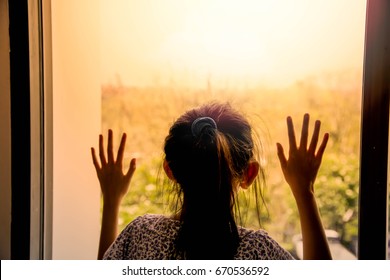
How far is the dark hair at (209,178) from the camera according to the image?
1.15 meters

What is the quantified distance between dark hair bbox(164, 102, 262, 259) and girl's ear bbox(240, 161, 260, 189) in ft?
0.06

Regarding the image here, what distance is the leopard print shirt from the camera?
1180 mm

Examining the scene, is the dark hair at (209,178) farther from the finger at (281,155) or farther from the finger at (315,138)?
the finger at (315,138)

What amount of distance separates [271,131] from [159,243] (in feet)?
1.66

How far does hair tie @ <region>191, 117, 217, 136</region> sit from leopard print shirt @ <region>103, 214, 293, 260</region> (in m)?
0.30

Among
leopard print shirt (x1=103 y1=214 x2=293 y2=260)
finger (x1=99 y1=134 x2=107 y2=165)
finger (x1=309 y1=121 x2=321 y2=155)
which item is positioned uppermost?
finger (x1=309 y1=121 x2=321 y2=155)

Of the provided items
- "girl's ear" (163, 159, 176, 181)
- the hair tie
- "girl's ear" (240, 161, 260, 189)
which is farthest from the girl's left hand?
"girl's ear" (240, 161, 260, 189)

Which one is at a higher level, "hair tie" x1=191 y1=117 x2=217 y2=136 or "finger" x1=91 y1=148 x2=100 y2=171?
"hair tie" x1=191 y1=117 x2=217 y2=136

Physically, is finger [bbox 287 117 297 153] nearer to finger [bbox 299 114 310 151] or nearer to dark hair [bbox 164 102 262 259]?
finger [bbox 299 114 310 151]

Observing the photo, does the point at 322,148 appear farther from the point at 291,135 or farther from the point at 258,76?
the point at 258,76

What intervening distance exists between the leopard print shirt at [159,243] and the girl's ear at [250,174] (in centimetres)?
14

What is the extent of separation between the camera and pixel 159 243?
1198mm

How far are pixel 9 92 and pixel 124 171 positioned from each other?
1.48ft

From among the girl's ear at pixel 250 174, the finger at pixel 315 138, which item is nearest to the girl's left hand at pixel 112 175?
the girl's ear at pixel 250 174
